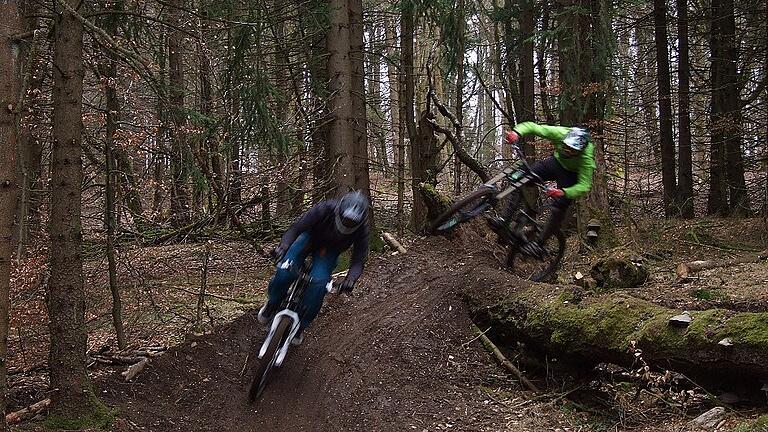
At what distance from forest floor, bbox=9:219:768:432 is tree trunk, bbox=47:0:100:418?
57cm

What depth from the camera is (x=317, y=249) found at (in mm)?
6801

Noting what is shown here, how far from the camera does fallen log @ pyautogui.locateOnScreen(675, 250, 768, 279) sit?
9320 millimetres

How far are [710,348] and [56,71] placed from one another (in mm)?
6082

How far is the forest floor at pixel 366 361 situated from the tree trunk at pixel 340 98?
177 cm

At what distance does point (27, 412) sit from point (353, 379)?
329 centimetres

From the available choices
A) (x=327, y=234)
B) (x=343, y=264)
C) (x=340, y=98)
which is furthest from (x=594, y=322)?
A: (x=340, y=98)

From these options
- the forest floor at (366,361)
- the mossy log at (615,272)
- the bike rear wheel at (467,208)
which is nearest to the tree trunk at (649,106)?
the forest floor at (366,361)

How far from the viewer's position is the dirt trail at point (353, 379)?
627 cm

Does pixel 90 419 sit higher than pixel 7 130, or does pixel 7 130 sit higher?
pixel 7 130

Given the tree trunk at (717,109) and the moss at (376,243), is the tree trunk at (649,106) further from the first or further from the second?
the moss at (376,243)

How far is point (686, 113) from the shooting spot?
15359 millimetres

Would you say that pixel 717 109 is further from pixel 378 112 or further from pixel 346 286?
pixel 346 286

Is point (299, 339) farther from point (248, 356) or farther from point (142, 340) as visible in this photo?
point (142, 340)

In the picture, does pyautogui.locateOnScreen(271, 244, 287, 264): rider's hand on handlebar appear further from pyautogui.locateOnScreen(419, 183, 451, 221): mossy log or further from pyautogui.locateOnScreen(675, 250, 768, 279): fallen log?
pyautogui.locateOnScreen(675, 250, 768, 279): fallen log
